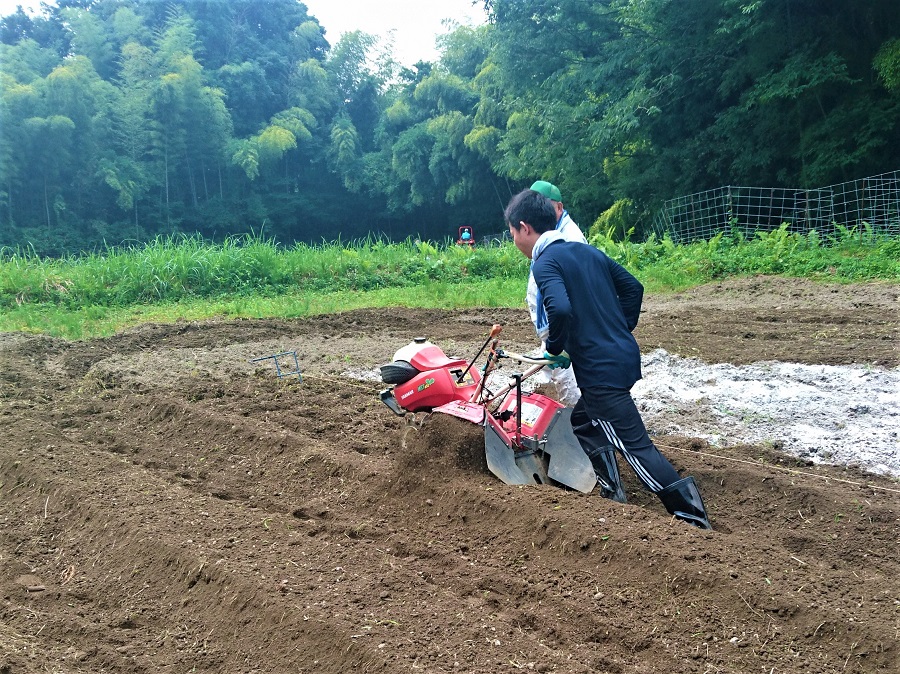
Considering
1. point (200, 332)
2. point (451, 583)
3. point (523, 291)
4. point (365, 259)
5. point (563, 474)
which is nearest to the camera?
point (451, 583)

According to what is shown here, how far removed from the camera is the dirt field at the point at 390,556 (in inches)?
126

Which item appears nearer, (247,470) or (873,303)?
(247,470)

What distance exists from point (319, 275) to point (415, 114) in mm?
31808

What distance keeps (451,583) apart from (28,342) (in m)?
8.86

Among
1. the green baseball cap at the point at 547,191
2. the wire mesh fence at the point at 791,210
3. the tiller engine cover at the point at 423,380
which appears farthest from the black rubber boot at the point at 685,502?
the wire mesh fence at the point at 791,210

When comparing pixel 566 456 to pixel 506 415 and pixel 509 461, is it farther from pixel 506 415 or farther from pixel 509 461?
pixel 506 415

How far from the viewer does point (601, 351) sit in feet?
13.7

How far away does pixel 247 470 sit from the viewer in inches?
216

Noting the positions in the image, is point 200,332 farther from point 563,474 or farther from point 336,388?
point 563,474

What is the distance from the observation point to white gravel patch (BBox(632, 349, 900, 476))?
5352 millimetres

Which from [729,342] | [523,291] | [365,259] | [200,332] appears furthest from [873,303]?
[365,259]

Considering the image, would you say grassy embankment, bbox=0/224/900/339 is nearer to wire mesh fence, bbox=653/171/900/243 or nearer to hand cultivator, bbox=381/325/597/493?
wire mesh fence, bbox=653/171/900/243

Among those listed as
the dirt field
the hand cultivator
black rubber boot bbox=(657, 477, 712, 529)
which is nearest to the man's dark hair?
the hand cultivator

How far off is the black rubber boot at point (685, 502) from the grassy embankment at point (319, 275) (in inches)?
364
